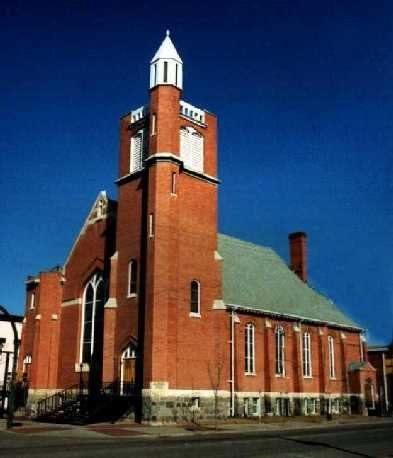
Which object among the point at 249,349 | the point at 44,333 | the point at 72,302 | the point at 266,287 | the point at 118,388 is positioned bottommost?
the point at 118,388

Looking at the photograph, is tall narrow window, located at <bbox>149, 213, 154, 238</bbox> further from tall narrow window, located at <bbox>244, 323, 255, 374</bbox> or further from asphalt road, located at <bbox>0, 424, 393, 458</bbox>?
asphalt road, located at <bbox>0, 424, 393, 458</bbox>

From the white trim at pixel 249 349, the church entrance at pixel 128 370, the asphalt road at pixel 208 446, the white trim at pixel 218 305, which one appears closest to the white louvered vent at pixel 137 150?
the white trim at pixel 218 305

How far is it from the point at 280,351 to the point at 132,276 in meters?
12.6

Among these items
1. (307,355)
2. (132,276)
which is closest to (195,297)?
(132,276)

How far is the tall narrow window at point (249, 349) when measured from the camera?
37050mm

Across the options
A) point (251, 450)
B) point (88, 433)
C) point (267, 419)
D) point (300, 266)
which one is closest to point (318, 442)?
point (251, 450)

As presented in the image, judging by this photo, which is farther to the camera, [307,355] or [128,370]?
[307,355]

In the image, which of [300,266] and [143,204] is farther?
[300,266]

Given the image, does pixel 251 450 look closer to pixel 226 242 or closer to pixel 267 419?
pixel 267 419

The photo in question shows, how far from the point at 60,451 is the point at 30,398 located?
22.4m

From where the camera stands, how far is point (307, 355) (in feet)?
141

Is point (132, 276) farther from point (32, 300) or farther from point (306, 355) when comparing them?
point (306, 355)

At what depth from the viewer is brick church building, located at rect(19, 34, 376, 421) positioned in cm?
3192

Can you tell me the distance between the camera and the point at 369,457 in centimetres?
1730
